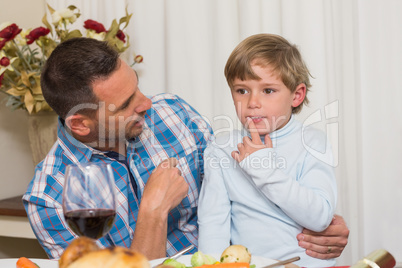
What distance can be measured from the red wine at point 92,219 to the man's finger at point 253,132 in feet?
1.95

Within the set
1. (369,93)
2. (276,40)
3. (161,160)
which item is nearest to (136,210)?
(161,160)

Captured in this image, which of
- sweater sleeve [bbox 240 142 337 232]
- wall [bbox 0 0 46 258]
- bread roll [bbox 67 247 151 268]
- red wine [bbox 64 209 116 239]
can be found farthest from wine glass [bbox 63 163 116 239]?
wall [bbox 0 0 46 258]

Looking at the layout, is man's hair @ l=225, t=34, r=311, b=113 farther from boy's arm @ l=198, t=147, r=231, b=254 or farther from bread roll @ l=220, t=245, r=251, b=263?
bread roll @ l=220, t=245, r=251, b=263

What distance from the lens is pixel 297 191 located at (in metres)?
1.31

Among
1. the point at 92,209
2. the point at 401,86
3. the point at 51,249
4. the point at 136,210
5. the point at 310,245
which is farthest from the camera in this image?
the point at 401,86

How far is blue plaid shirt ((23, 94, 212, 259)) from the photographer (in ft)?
5.24

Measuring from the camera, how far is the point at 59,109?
5.74 feet

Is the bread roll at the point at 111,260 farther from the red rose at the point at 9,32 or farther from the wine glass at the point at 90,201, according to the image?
the red rose at the point at 9,32

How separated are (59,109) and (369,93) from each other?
132cm

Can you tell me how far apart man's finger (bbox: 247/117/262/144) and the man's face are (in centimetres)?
42

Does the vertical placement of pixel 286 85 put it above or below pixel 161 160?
above

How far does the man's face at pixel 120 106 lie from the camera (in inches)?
65.9

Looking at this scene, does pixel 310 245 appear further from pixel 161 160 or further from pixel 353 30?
pixel 353 30

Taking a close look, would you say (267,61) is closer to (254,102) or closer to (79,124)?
(254,102)
